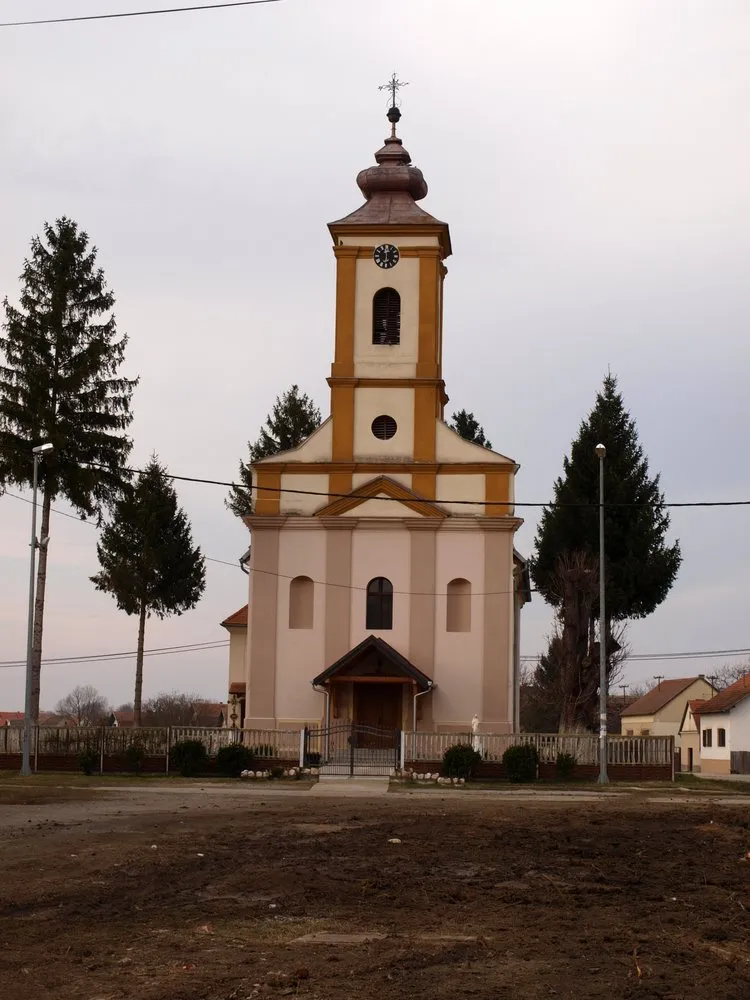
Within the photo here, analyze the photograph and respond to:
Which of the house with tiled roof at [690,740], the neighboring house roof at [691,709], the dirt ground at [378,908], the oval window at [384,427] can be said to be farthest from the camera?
the house with tiled roof at [690,740]

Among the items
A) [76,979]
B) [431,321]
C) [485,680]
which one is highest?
[431,321]

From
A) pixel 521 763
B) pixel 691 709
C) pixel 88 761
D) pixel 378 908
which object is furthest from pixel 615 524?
pixel 378 908

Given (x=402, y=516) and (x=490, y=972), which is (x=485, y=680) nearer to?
(x=402, y=516)

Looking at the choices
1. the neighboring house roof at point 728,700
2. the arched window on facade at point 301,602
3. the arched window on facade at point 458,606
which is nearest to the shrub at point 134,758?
the arched window on facade at point 301,602

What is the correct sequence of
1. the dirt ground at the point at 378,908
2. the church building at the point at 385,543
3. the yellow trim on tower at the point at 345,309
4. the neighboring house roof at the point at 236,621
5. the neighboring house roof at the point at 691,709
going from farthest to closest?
the neighboring house roof at the point at 691,709 < the neighboring house roof at the point at 236,621 < the yellow trim on tower at the point at 345,309 < the church building at the point at 385,543 < the dirt ground at the point at 378,908

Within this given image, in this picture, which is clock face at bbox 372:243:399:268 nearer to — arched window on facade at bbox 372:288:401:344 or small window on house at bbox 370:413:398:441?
arched window on facade at bbox 372:288:401:344

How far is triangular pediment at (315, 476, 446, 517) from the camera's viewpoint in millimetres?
40812

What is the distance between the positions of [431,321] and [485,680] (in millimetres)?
11241

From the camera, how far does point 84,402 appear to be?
140ft

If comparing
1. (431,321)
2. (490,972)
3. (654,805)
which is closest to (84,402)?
(431,321)

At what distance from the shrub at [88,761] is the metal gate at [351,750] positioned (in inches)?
208

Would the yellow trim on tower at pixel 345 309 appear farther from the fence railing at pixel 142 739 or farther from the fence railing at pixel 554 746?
the fence railing at pixel 554 746

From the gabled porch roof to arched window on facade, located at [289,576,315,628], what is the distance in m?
2.00

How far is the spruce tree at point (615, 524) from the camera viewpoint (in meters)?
47.9
